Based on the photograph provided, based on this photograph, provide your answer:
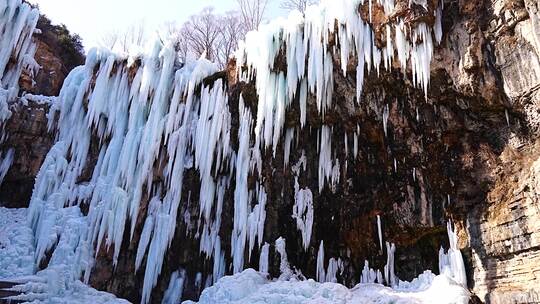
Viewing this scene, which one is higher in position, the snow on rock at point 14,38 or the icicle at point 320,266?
the snow on rock at point 14,38

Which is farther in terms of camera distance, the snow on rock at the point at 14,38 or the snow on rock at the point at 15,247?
the snow on rock at the point at 14,38

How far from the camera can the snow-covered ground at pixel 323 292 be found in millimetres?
5828

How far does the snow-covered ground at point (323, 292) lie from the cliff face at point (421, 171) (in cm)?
71

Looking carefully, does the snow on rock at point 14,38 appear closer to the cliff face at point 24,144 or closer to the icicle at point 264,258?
the cliff face at point 24,144

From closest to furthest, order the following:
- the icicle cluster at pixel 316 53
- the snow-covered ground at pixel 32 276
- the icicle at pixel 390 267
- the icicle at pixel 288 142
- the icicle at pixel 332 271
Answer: the icicle cluster at pixel 316 53 → the icicle at pixel 390 267 → the icicle at pixel 332 271 → the snow-covered ground at pixel 32 276 → the icicle at pixel 288 142

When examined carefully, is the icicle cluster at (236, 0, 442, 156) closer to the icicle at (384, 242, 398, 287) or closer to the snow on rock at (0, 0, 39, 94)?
the icicle at (384, 242, 398, 287)

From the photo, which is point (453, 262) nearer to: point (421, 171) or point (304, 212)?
point (421, 171)

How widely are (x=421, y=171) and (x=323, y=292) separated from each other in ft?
9.33

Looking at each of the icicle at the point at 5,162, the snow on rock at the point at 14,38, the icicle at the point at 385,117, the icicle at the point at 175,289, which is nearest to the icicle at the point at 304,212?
the icicle at the point at 385,117

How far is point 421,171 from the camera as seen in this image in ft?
24.4

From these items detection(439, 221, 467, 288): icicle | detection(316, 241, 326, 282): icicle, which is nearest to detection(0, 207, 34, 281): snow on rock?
detection(316, 241, 326, 282): icicle

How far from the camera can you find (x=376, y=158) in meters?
7.88

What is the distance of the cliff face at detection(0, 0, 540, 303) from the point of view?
602cm

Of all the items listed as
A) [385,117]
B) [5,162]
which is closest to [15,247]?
[5,162]
